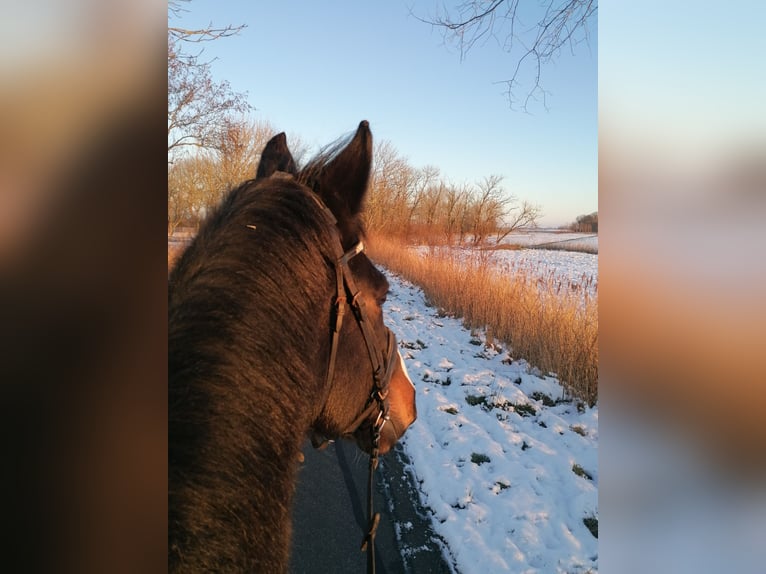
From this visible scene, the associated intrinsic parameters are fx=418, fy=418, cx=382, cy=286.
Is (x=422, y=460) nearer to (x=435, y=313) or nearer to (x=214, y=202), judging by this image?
(x=214, y=202)

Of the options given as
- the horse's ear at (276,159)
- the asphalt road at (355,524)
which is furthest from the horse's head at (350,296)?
the asphalt road at (355,524)

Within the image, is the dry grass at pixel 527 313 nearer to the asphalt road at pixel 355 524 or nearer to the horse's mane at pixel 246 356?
the horse's mane at pixel 246 356

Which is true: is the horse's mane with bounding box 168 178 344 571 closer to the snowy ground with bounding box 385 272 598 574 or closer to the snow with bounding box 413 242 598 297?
the snowy ground with bounding box 385 272 598 574

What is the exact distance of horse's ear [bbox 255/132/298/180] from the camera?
62.2 inches

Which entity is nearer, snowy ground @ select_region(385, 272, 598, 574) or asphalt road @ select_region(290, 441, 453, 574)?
asphalt road @ select_region(290, 441, 453, 574)

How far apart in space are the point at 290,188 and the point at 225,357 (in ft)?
1.88

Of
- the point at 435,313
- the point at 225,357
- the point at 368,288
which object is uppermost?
the point at 368,288

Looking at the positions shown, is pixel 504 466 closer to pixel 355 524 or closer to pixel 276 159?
pixel 355 524

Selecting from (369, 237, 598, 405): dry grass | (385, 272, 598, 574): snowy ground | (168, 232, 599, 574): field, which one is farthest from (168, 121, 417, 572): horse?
(385, 272, 598, 574): snowy ground

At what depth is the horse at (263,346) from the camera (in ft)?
3.05

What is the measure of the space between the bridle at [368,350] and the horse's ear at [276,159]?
11.6 inches
